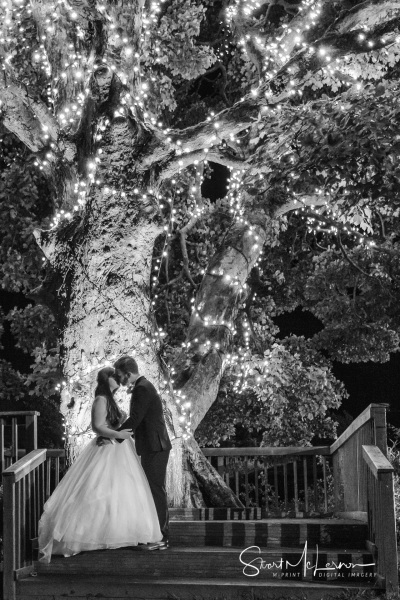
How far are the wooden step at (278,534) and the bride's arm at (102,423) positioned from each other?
148cm

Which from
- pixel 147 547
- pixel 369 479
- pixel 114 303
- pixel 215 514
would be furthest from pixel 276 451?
pixel 147 547

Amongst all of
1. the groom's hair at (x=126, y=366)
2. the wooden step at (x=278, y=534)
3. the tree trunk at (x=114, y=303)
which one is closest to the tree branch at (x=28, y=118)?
the tree trunk at (x=114, y=303)

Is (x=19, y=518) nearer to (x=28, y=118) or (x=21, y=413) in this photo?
(x=21, y=413)

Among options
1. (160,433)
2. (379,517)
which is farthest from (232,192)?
(379,517)

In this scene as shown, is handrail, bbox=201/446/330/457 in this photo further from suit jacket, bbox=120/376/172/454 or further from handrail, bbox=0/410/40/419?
suit jacket, bbox=120/376/172/454

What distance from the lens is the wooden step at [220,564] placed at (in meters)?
8.79

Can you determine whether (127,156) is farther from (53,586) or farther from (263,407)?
(263,407)

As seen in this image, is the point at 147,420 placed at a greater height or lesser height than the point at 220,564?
greater

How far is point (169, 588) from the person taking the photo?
27.9ft

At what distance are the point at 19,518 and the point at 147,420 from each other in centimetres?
173

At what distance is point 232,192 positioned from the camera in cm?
1582

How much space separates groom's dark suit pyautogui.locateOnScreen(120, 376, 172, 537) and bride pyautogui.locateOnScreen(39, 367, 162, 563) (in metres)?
0.11

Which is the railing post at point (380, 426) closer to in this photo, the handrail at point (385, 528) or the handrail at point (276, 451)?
the handrail at point (385, 528)

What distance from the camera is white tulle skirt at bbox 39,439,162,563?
29.2 ft
